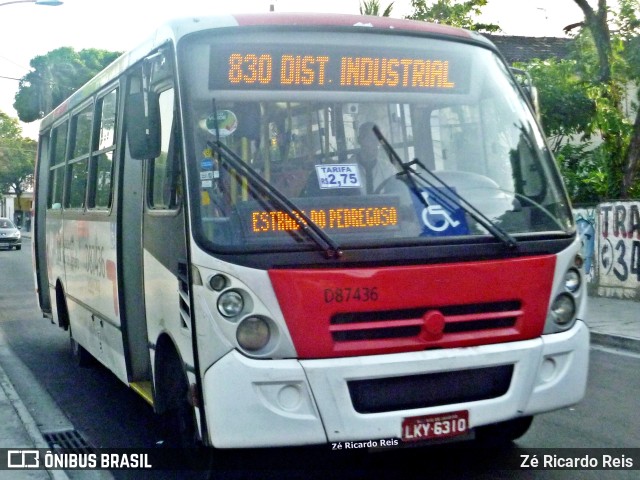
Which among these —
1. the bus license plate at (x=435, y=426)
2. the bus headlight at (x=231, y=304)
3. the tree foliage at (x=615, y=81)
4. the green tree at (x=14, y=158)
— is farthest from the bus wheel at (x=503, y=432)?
the green tree at (x=14, y=158)

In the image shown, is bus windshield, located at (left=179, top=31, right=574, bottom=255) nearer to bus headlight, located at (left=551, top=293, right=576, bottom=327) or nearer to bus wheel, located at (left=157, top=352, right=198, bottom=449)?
bus headlight, located at (left=551, top=293, right=576, bottom=327)

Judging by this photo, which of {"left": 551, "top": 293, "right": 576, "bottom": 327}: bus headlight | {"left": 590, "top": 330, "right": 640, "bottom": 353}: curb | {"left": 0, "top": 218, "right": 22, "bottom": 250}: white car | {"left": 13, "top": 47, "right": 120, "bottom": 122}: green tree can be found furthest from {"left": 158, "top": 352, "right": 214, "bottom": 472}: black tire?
{"left": 13, "top": 47, "right": 120, "bottom": 122}: green tree

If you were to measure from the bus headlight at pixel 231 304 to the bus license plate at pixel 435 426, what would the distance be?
999mm

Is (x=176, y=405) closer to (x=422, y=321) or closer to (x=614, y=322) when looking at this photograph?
(x=422, y=321)

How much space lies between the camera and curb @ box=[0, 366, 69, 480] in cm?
571

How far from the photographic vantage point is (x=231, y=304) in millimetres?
4762

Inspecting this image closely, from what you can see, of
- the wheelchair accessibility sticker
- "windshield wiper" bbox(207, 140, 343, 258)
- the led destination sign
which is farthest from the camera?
the led destination sign

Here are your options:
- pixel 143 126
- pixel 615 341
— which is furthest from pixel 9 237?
pixel 143 126

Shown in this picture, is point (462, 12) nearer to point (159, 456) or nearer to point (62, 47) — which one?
point (159, 456)

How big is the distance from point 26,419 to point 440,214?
371cm

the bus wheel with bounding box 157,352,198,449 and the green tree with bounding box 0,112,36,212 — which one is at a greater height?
the green tree with bounding box 0,112,36,212

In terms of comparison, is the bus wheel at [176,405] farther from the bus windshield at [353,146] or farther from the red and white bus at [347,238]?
the bus windshield at [353,146]

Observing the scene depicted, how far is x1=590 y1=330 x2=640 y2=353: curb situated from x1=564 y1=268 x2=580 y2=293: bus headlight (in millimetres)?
5706

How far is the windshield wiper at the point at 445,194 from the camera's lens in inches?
203
